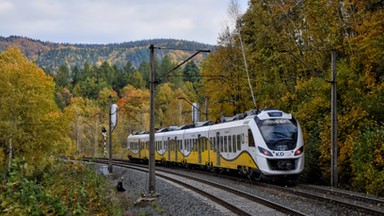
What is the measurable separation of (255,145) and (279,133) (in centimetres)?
115

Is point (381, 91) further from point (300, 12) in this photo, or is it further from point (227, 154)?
point (300, 12)

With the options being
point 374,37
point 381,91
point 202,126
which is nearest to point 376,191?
point 381,91

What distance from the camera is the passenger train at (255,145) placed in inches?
860

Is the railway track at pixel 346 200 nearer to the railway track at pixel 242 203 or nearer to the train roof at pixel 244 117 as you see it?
the railway track at pixel 242 203

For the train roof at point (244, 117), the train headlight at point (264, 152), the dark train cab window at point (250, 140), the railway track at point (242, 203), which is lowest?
the railway track at point (242, 203)

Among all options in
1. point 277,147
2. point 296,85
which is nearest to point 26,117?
point 296,85

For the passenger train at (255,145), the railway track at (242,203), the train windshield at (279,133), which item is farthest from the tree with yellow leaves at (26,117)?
the railway track at (242,203)

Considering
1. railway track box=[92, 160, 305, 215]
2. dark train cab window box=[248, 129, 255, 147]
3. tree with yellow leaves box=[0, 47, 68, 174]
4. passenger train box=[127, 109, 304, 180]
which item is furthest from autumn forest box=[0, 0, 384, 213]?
railway track box=[92, 160, 305, 215]

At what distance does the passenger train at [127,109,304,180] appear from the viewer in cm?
2184

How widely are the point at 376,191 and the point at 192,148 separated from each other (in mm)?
18290

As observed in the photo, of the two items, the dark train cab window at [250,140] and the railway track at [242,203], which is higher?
the dark train cab window at [250,140]

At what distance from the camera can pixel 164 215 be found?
586 inches

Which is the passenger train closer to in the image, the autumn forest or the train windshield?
the train windshield

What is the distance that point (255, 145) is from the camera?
22.4 metres
